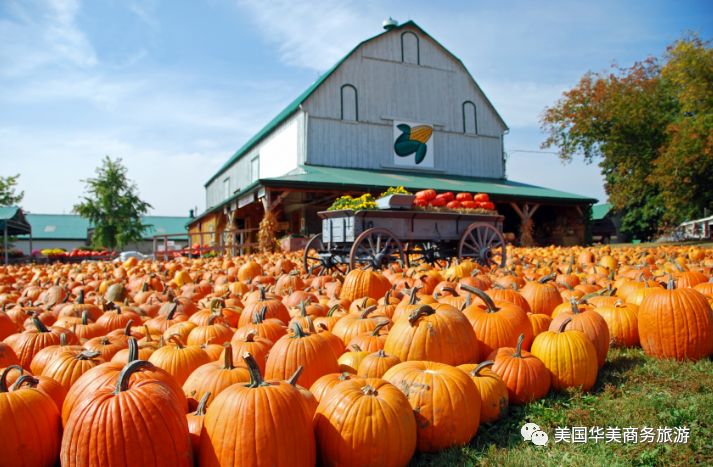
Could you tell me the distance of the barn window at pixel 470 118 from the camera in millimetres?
25700

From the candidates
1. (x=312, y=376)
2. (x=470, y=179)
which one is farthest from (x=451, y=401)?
(x=470, y=179)

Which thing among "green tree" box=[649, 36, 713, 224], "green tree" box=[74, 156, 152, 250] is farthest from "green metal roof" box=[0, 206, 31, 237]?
"green tree" box=[649, 36, 713, 224]

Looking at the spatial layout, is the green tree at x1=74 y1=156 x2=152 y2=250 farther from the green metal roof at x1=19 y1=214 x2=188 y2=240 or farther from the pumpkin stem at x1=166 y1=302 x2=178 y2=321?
the pumpkin stem at x1=166 y1=302 x2=178 y2=321

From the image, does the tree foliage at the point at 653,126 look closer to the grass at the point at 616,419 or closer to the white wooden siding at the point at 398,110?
the white wooden siding at the point at 398,110

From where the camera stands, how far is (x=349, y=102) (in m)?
22.7

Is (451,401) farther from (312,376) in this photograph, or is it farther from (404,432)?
(312,376)

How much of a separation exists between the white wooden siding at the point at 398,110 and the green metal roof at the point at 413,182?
0.84m

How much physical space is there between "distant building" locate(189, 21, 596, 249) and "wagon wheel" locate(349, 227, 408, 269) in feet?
33.0

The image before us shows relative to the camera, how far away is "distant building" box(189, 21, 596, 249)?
21844 mm

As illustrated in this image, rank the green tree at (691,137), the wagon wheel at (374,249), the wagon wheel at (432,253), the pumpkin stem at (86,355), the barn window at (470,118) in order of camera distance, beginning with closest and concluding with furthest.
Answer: the pumpkin stem at (86,355)
the wagon wheel at (374,249)
the wagon wheel at (432,253)
the green tree at (691,137)
the barn window at (470,118)

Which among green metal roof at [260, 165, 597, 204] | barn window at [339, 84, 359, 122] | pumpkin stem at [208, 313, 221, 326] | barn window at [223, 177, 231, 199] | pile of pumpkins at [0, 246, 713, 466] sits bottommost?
pile of pumpkins at [0, 246, 713, 466]

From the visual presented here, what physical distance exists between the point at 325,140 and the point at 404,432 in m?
20.3

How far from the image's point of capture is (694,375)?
3.50 metres

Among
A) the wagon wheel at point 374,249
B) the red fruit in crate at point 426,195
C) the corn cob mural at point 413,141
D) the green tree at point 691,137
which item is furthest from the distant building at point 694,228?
the wagon wheel at point 374,249
